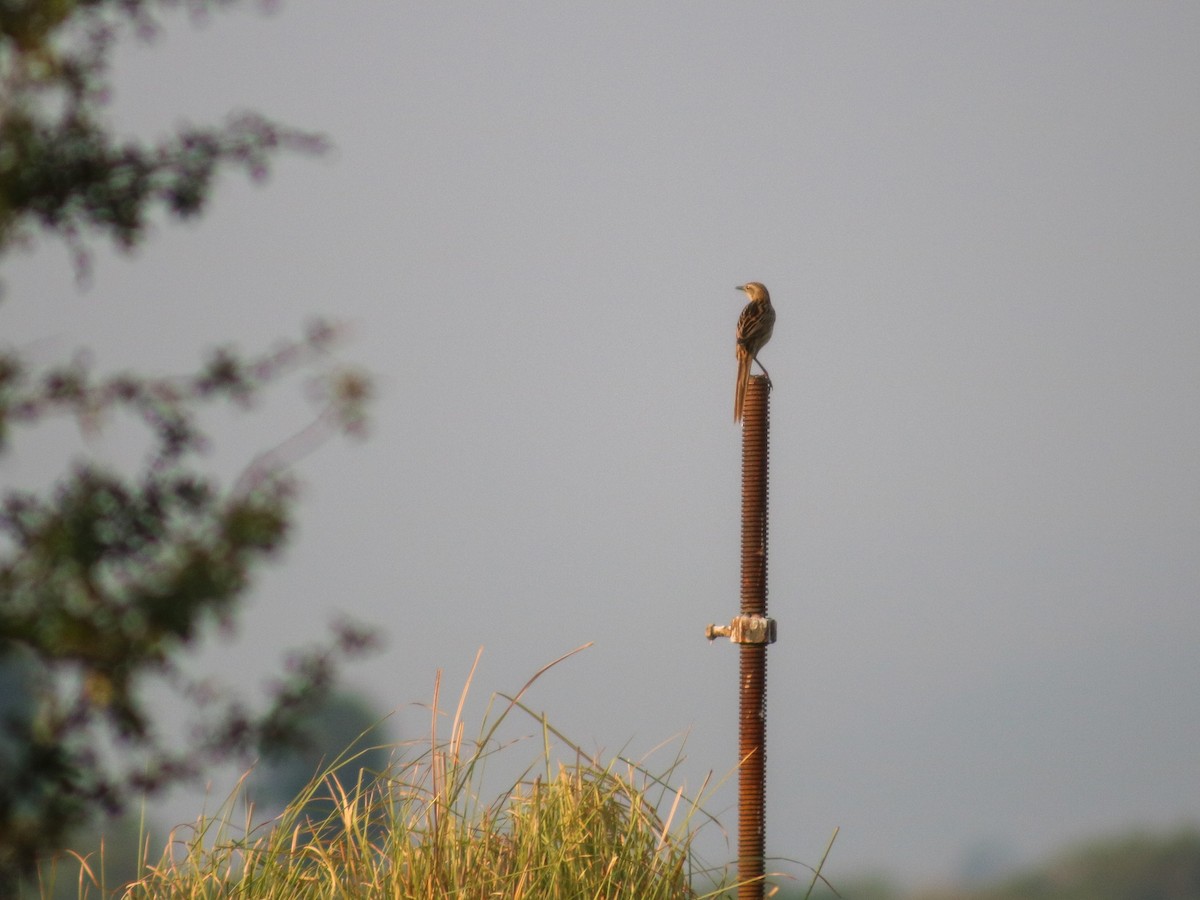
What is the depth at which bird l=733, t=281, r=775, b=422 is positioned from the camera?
18.5 feet

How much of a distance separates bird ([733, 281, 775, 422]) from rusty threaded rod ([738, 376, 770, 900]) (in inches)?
7.8

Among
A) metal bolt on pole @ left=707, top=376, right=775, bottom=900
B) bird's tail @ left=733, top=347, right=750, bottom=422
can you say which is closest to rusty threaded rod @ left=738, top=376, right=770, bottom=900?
metal bolt on pole @ left=707, top=376, right=775, bottom=900

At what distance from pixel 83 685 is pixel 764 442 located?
2754 millimetres

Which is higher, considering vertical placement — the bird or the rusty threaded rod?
the bird

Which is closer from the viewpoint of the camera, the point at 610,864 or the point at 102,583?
the point at 102,583

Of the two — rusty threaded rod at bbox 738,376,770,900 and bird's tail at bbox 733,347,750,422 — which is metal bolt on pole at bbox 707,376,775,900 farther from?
bird's tail at bbox 733,347,750,422

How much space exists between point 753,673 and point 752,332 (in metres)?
1.52

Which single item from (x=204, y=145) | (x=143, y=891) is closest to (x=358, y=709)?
(x=143, y=891)

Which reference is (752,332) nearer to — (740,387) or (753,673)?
(740,387)

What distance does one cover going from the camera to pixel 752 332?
5797 mm

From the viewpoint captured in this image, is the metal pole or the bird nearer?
the metal pole

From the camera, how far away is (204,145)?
5.20 metres

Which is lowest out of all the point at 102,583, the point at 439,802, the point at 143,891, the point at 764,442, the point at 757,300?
the point at 143,891

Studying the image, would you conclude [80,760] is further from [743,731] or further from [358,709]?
[358,709]
